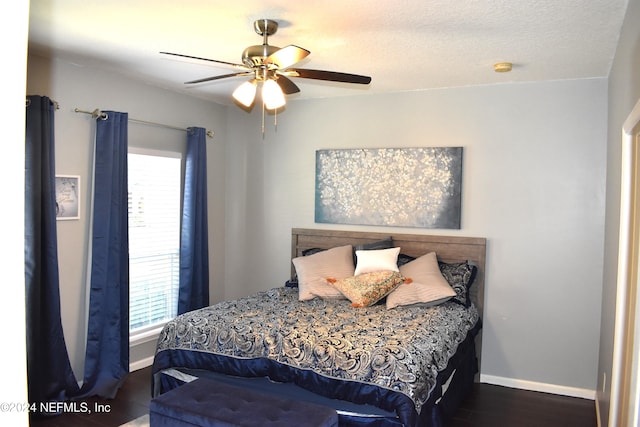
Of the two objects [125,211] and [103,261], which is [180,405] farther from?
[125,211]

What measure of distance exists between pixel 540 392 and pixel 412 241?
1.60 meters

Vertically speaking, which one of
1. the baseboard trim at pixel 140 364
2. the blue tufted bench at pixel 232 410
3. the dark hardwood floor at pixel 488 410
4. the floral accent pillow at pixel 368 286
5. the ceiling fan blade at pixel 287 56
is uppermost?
the ceiling fan blade at pixel 287 56

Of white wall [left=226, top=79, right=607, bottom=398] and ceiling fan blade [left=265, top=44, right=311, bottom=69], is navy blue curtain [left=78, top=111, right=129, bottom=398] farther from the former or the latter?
white wall [left=226, top=79, right=607, bottom=398]

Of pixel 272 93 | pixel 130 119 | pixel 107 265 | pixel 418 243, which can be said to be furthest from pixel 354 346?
pixel 130 119

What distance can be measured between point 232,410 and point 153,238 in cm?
232

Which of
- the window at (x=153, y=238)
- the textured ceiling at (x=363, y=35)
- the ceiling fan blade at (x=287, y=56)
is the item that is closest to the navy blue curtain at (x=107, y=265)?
the window at (x=153, y=238)

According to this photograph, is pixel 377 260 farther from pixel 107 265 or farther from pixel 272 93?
pixel 107 265

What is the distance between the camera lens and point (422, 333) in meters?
3.08

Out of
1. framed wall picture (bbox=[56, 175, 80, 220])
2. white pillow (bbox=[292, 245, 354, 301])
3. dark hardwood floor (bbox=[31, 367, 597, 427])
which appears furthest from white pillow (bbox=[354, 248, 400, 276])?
framed wall picture (bbox=[56, 175, 80, 220])

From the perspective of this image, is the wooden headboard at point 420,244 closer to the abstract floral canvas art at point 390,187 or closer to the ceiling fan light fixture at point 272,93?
the abstract floral canvas art at point 390,187

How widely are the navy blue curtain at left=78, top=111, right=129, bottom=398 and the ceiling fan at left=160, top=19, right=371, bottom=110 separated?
56.5 inches

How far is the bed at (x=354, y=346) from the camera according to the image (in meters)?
Answer: 2.69

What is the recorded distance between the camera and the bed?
269 cm

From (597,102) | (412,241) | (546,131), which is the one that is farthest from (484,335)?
(597,102)
